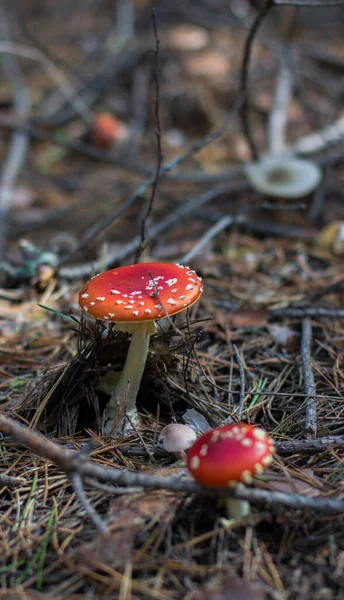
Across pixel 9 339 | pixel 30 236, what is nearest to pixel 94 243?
pixel 30 236

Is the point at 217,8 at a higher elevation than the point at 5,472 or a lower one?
higher

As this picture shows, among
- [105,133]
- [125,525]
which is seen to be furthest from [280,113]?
[125,525]

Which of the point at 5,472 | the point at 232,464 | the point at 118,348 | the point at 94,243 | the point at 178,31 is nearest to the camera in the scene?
the point at 232,464

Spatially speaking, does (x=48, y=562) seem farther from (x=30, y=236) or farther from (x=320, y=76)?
(x=320, y=76)

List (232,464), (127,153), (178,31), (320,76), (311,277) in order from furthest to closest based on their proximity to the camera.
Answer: (178,31) → (320,76) → (127,153) → (311,277) → (232,464)

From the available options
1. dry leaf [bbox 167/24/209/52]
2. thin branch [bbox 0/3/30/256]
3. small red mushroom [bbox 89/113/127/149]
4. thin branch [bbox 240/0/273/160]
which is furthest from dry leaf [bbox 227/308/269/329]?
dry leaf [bbox 167/24/209/52]

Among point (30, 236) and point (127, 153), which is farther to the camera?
point (127, 153)
